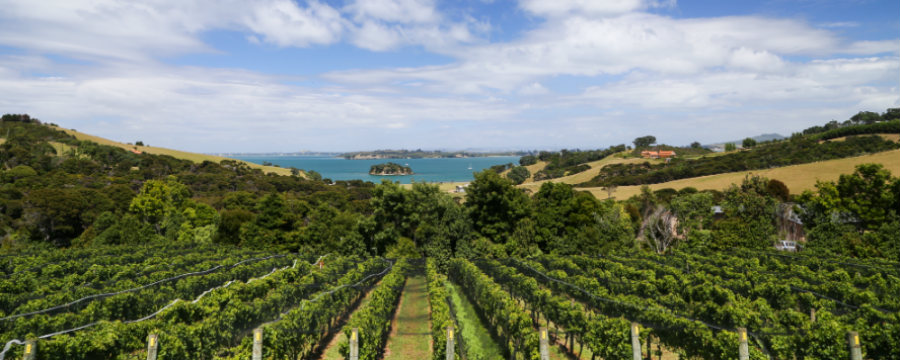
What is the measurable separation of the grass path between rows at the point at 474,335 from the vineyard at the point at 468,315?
86mm

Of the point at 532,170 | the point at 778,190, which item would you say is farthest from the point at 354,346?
the point at 532,170

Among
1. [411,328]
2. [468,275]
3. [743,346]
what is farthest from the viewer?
[468,275]

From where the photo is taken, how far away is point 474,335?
13922mm

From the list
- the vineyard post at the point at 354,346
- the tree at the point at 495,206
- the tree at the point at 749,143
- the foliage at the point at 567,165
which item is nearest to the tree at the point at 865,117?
the tree at the point at 749,143

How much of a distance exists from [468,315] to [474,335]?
2726 millimetres

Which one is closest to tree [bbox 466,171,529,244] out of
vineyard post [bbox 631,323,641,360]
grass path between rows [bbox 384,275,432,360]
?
grass path between rows [bbox 384,275,432,360]

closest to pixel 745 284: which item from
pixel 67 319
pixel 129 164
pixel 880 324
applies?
pixel 880 324

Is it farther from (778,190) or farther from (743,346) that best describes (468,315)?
(778,190)

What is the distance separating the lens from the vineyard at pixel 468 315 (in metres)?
9.66

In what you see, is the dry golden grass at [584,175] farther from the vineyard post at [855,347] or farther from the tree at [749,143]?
the vineyard post at [855,347]

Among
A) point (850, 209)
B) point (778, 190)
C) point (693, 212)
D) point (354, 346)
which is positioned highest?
point (354, 346)

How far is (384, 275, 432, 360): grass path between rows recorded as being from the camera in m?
12.2

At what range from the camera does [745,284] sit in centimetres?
1544

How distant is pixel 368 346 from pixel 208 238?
3636 centimetres
